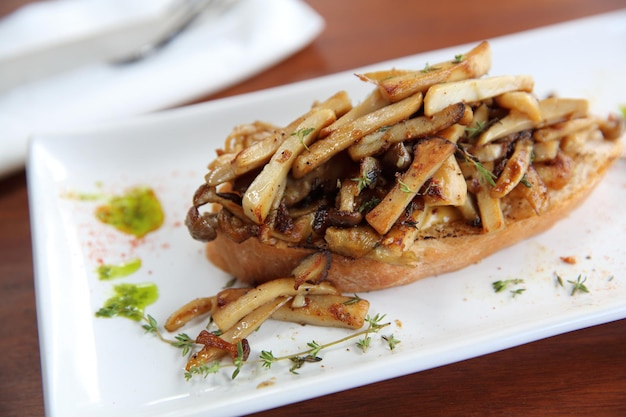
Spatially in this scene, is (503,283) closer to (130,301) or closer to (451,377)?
(451,377)

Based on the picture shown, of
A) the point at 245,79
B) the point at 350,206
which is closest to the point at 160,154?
the point at 245,79

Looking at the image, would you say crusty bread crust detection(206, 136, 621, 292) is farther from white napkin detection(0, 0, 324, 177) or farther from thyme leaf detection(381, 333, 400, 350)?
white napkin detection(0, 0, 324, 177)

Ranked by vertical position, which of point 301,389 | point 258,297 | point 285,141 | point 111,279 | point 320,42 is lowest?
point 301,389

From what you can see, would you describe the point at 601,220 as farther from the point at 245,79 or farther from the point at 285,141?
the point at 245,79

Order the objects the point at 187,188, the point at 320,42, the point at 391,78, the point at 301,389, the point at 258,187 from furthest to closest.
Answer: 1. the point at 320,42
2. the point at 187,188
3. the point at 391,78
4. the point at 258,187
5. the point at 301,389

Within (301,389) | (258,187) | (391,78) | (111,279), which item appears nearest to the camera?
(301,389)

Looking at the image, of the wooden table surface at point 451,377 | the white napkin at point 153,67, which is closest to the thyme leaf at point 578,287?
the wooden table surface at point 451,377

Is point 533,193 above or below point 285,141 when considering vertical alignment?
below

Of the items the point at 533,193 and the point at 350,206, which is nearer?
the point at 350,206
